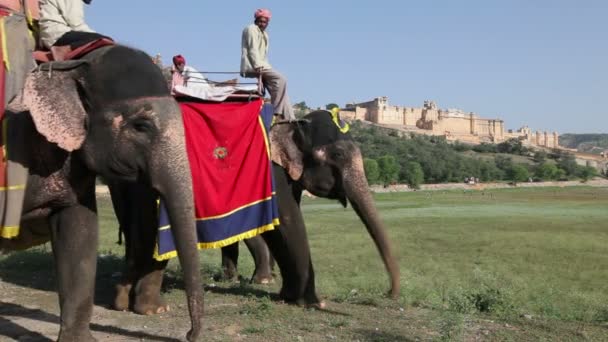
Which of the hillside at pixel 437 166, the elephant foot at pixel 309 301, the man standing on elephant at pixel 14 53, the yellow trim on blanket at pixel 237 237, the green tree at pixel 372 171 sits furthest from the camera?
the hillside at pixel 437 166

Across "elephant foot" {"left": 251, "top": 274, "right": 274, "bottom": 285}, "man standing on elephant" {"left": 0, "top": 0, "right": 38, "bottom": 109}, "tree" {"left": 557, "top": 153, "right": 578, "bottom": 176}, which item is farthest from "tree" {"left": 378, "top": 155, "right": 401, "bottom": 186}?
"man standing on elephant" {"left": 0, "top": 0, "right": 38, "bottom": 109}

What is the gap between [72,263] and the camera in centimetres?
635

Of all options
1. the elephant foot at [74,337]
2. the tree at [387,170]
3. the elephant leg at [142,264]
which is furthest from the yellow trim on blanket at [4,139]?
the tree at [387,170]

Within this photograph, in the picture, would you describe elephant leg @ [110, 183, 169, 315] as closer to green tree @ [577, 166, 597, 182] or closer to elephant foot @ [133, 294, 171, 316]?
elephant foot @ [133, 294, 171, 316]

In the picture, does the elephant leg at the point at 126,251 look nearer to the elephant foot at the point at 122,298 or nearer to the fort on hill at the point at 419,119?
the elephant foot at the point at 122,298

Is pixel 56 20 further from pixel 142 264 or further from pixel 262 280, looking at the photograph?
pixel 262 280

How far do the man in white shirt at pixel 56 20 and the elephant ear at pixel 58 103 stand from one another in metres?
0.92

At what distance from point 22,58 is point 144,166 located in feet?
5.28

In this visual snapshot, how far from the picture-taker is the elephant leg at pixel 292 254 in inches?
355

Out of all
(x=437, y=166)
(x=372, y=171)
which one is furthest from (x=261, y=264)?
(x=437, y=166)

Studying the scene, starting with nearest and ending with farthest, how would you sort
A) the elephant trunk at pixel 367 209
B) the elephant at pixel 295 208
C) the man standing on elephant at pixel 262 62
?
1. the elephant trunk at pixel 367 209
2. the elephant at pixel 295 208
3. the man standing on elephant at pixel 262 62

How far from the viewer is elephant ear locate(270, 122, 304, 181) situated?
990 cm

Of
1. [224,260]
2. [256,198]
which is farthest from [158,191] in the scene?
[224,260]

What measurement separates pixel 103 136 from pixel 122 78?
20.8 inches
